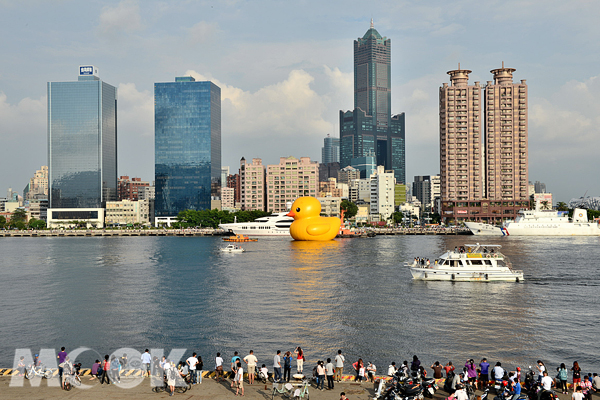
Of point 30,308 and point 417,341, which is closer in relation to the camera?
point 417,341

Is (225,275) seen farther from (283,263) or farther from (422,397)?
(422,397)

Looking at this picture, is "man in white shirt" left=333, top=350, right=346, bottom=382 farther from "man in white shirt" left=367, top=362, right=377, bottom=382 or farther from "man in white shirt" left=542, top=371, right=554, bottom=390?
"man in white shirt" left=542, top=371, right=554, bottom=390

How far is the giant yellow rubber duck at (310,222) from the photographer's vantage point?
385 feet

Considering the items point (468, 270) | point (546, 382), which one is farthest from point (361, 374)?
point (468, 270)

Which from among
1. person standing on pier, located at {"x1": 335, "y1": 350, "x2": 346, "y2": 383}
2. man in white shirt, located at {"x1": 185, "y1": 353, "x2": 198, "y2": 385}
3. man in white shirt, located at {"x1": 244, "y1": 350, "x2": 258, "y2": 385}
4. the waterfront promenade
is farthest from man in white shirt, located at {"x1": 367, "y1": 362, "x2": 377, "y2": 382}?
man in white shirt, located at {"x1": 185, "y1": 353, "x2": 198, "y2": 385}

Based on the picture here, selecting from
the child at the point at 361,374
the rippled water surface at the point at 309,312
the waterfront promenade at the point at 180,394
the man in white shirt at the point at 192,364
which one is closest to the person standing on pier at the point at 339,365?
the waterfront promenade at the point at 180,394

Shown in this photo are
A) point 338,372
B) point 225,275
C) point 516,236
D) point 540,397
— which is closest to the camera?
point 540,397

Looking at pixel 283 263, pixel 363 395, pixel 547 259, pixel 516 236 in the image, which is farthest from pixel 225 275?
pixel 516 236

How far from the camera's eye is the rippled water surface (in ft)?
114

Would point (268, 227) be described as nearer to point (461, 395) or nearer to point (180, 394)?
point (180, 394)

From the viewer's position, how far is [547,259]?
84.4 m

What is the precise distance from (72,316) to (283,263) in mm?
40027

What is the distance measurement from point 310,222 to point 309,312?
73.9m

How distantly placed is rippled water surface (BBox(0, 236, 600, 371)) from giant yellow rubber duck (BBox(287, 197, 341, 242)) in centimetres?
4081
